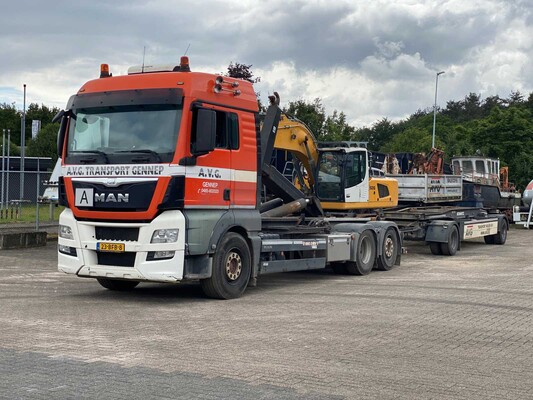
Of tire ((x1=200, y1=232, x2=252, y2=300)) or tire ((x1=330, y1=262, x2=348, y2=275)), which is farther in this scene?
tire ((x1=330, y1=262, x2=348, y2=275))

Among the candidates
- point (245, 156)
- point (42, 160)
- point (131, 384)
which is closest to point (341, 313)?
point (245, 156)

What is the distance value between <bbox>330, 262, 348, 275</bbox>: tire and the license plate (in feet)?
20.3

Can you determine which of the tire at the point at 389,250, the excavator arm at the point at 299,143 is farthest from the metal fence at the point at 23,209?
the tire at the point at 389,250

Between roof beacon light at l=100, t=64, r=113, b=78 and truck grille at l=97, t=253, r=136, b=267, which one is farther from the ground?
roof beacon light at l=100, t=64, r=113, b=78

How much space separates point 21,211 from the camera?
2770 cm

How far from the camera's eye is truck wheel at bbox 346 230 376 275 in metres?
Answer: 16.4

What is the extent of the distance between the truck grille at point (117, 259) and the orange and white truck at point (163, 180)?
2cm

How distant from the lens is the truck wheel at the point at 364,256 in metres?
16.4

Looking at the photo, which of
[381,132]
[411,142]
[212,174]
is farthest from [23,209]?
[381,132]

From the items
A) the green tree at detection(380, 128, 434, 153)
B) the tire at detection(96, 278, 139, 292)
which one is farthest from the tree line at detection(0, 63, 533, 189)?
the tire at detection(96, 278, 139, 292)

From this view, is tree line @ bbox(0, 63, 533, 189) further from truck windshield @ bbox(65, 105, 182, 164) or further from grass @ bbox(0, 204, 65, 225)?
truck windshield @ bbox(65, 105, 182, 164)

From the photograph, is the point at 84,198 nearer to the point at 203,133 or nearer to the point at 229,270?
the point at 203,133

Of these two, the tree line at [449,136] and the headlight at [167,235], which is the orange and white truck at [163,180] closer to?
A: the headlight at [167,235]

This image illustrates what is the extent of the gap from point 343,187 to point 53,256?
7526 millimetres
